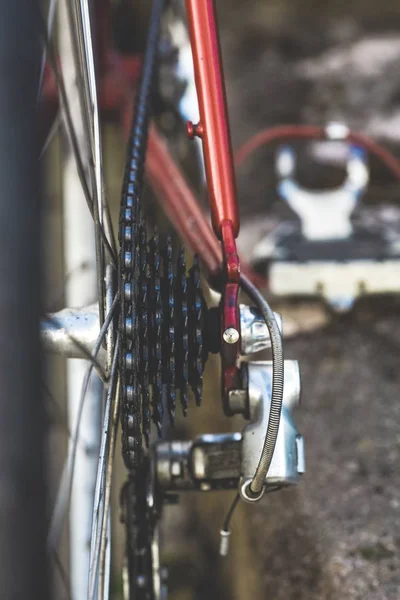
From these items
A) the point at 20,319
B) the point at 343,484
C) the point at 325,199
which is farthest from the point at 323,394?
the point at 20,319

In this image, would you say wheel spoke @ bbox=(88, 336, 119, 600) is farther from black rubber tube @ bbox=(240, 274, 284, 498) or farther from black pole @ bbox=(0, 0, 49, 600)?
black pole @ bbox=(0, 0, 49, 600)

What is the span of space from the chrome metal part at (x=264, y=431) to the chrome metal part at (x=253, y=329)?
0.03m

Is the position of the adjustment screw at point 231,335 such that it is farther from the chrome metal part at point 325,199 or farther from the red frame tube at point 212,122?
the chrome metal part at point 325,199

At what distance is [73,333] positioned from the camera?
1.90 ft

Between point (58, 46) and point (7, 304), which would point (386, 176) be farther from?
point (7, 304)

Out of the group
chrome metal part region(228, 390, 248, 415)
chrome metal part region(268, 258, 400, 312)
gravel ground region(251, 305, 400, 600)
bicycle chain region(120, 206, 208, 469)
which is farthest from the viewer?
chrome metal part region(268, 258, 400, 312)

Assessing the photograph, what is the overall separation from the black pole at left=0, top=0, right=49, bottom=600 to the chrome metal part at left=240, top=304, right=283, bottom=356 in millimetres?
310

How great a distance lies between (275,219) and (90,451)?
2.75ft

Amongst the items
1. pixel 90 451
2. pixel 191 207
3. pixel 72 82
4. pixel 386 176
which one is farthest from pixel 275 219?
pixel 90 451

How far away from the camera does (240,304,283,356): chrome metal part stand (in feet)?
2.09

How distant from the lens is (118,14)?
167cm

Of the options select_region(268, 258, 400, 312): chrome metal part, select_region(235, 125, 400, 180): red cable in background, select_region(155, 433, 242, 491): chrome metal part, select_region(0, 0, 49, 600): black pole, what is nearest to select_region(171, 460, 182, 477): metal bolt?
select_region(155, 433, 242, 491): chrome metal part

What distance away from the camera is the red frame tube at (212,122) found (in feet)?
2.21

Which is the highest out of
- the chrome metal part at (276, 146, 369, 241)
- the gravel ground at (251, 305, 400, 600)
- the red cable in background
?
the red cable in background
